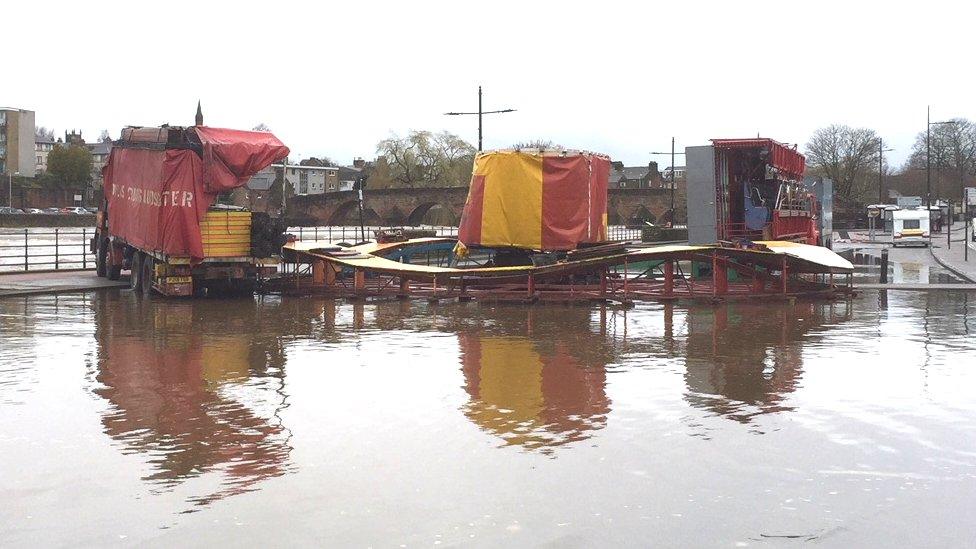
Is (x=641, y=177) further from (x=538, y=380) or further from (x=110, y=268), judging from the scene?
(x=538, y=380)

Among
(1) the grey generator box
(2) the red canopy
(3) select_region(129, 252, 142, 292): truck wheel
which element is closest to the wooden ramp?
(2) the red canopy

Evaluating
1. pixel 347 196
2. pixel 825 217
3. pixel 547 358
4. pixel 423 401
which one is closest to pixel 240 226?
pixel 547 358

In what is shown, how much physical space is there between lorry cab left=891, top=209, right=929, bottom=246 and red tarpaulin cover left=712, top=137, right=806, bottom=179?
28.9 m

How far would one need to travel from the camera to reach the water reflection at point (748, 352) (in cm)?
1065

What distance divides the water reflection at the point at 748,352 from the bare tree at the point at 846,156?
→ 323 feet

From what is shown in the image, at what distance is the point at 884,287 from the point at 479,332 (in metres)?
13.2

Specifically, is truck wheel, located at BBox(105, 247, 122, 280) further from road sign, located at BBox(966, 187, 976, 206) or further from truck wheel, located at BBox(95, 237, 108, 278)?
road sign, located at BBox(966, 187, 976, 206)

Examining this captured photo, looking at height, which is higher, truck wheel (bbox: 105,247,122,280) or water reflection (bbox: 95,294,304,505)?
truck wheel (bbox: 105,247,122,280)

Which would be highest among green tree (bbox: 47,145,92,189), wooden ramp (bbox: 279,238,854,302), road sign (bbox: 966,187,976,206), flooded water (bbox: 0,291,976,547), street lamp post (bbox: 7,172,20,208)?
green tree (bbox: 47,145,92,189)

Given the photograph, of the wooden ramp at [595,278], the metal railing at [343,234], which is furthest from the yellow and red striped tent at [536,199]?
the metal railing at [343,234]

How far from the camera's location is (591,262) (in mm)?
20719

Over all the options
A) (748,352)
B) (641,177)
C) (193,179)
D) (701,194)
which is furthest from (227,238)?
(641,177)

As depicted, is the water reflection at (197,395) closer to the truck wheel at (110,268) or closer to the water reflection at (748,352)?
the water reflection at (748,352)

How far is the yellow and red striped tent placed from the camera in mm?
23406
